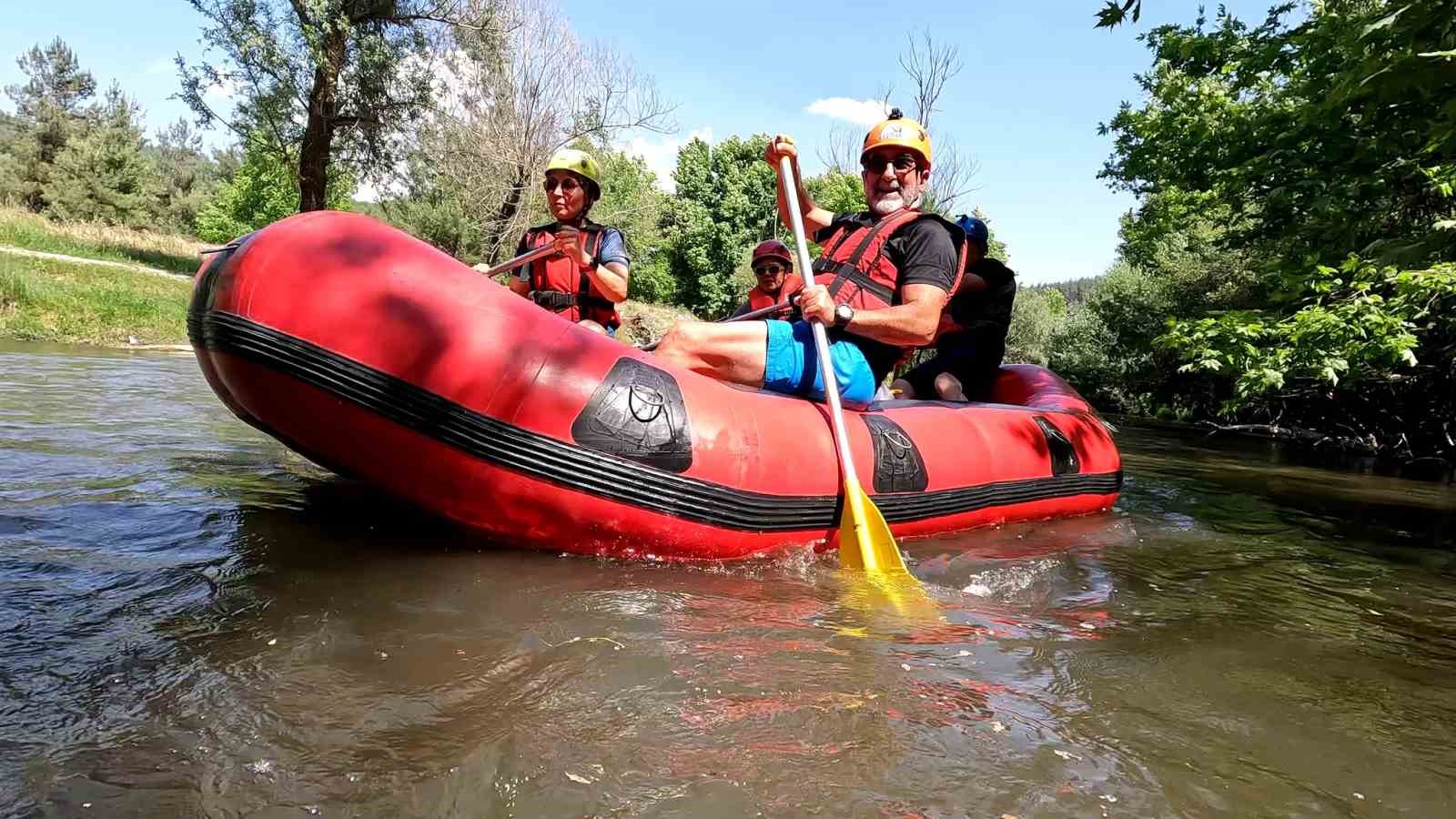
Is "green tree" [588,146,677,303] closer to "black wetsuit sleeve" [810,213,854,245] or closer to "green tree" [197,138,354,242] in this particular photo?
"black wetsuit sleeve" [810,213,854,245]

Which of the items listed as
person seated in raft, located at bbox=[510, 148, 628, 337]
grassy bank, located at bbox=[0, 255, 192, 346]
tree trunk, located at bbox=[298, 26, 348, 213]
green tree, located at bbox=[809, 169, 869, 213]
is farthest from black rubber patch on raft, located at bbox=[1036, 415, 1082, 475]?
green tree, located at bbox=[809, 169, 869, 213]

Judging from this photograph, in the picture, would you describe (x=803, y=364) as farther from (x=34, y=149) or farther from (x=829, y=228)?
(x=34, y=149)

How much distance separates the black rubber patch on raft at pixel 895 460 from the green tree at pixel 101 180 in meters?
34.7

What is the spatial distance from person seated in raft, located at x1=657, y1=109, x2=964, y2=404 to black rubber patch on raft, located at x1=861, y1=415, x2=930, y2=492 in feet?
0.61

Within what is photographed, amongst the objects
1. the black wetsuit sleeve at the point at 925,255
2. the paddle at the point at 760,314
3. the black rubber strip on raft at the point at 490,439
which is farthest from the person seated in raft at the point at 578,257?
the black rubber strip on raft at the point at 490,439

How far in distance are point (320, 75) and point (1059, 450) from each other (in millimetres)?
16240

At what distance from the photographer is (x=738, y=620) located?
2.42 meters

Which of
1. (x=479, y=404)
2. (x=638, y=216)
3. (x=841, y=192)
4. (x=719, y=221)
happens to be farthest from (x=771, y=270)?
(x=719, y=221)

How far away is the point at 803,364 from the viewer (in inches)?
146

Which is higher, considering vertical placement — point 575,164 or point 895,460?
point 575,164

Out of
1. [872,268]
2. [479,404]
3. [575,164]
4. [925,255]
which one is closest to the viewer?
[479,404]

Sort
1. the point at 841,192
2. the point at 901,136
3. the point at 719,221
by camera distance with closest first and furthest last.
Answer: the point at 901,136, the point at 841,192, the point at 719,221

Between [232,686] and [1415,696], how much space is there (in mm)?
3039

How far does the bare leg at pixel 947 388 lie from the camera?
5.67 metres
